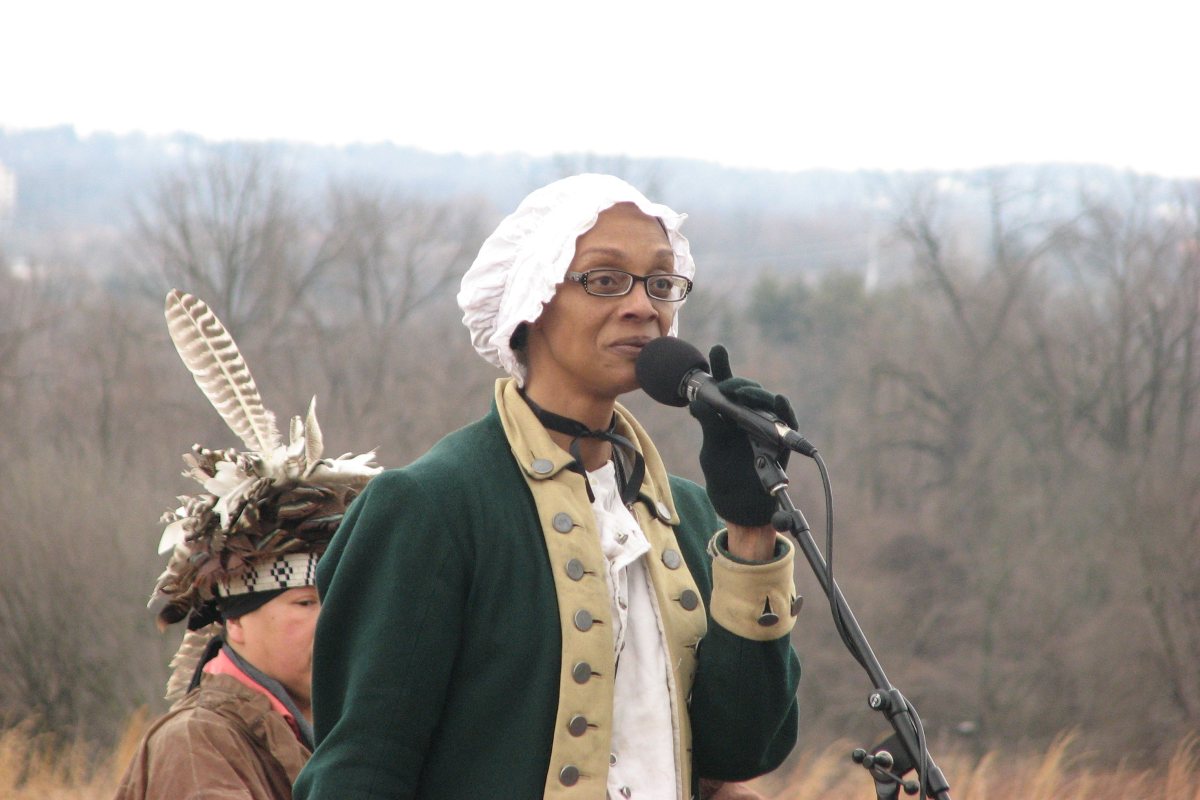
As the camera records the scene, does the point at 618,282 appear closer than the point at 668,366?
No

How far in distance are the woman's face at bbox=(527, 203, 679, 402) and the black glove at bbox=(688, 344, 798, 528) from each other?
0.18 m

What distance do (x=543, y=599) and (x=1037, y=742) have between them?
21.7 m

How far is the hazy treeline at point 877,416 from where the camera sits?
796 inches

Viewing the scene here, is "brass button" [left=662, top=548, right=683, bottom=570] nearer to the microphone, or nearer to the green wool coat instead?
the green wool coat

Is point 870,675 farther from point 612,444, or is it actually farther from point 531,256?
point 531,256

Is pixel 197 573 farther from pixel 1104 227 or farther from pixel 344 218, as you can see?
pixel 344 218

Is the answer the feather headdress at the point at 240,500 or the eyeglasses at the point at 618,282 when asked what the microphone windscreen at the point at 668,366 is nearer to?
the eyeglasses at the point at 618,282

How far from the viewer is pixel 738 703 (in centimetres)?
253

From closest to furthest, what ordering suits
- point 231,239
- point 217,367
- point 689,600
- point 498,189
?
point 689,600 < point 217,367 < point 231,239 < point 498,189

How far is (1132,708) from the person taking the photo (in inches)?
842

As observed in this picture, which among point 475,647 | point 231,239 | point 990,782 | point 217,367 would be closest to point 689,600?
point 475,647

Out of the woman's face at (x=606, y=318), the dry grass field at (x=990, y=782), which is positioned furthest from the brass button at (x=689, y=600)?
the dry grass field at (x=990, y=782)

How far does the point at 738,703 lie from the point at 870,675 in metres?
0.43

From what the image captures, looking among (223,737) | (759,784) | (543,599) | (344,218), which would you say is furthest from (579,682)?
(344,218)
